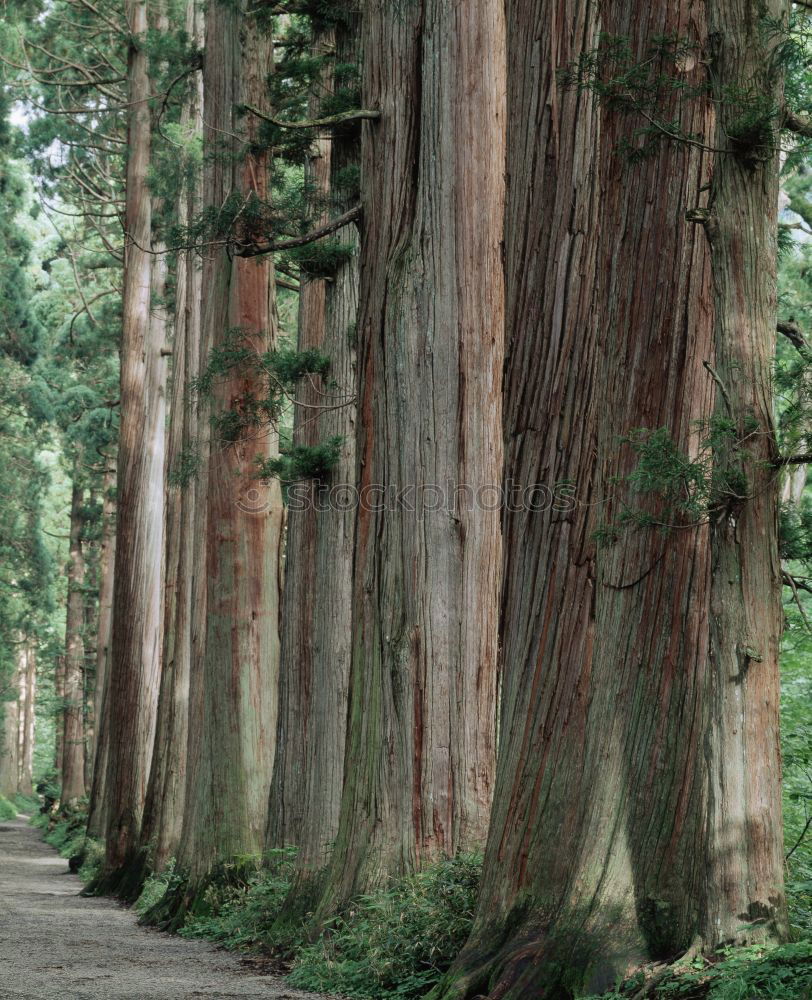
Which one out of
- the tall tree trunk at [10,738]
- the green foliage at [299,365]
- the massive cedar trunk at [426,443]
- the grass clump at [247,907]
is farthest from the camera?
the tall tree trunk at [10,738]

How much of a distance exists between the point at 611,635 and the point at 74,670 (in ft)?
121

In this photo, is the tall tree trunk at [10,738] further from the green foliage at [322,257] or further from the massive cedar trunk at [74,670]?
the green foliage at [322,257]

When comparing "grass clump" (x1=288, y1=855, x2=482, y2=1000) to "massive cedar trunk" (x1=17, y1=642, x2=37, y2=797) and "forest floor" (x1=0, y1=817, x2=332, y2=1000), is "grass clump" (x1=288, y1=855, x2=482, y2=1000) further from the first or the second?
"massive cedar trunk" (x1=17, y1=642, x2=37, y2=797)

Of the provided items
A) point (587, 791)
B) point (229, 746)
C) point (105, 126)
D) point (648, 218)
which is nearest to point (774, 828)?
point (587, 791)

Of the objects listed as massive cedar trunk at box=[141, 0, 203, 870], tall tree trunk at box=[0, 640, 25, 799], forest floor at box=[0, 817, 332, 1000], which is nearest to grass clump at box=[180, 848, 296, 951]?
forest floor at box=[0, 817, 332, 1000]

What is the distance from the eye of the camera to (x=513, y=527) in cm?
722

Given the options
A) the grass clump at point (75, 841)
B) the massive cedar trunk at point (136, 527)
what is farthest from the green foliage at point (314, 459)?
the grass clump at point (75, 841)

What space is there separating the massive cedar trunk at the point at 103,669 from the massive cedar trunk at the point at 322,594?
39.6 feet

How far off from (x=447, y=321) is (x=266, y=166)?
518 cm

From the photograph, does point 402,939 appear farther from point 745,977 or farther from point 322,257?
point 322,257

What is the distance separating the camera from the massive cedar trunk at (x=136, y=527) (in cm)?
2003

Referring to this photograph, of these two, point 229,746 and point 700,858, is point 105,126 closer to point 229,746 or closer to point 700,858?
point 229,746

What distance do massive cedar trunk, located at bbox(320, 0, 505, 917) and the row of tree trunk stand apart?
0.02m

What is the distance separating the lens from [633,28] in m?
6.32
